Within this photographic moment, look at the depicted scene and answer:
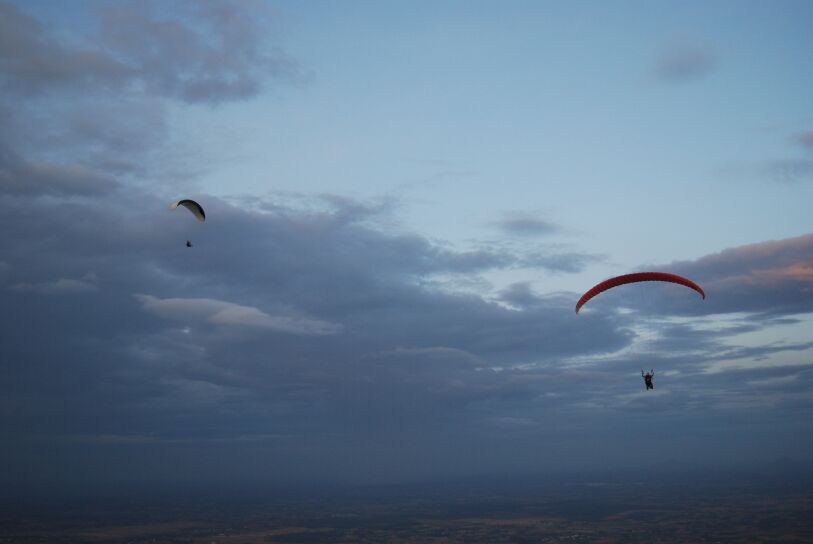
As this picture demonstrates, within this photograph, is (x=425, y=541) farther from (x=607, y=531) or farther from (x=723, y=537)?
(x=723, y=537)

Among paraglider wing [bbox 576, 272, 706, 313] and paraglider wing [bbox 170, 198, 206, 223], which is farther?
paraglider wing [bbox 170, 198, 206, 223]

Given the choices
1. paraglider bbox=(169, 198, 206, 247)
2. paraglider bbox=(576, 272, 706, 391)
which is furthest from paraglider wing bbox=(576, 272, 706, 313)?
paraglider bbox=(169, 198, 206, 247)

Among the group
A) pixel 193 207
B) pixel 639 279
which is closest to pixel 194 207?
pixel 193 207

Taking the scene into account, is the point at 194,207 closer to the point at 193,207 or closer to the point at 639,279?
the point at 193,207

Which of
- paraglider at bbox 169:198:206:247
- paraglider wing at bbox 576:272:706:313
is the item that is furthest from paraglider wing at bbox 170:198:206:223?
paraglider wing at bbox 576:272:706:313

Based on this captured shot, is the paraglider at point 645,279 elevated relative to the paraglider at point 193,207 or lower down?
lower down

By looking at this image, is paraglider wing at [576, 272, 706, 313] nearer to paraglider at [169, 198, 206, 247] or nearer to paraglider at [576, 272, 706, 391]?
paraglider at [576, 272, 706, 391]

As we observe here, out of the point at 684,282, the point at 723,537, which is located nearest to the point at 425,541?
the point at 723,537

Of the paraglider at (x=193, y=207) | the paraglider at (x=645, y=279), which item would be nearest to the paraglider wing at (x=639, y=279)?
the paraglider at (x=645, y=279)

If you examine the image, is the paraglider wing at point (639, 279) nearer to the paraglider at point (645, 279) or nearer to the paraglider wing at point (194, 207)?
the paraglider at point (645, 279)

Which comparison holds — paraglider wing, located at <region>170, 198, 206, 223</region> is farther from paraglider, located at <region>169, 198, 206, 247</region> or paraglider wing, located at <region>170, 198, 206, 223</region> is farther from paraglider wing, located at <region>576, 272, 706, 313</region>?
paraglider wing, located at <region>576, 272, 706, 313</region>

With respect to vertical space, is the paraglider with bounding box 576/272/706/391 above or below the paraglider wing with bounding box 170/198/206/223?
below
